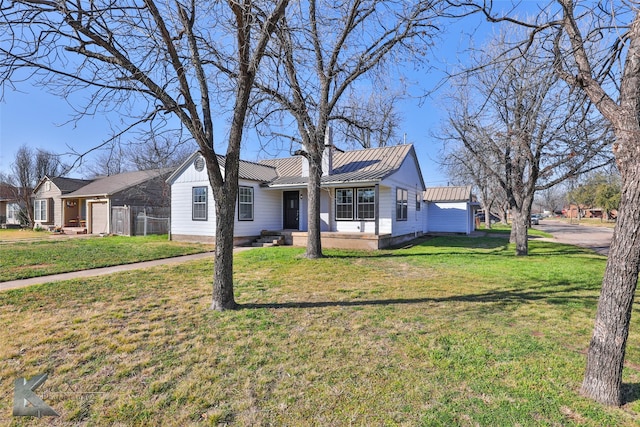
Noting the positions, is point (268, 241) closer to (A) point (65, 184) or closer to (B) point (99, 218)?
(B) point (99, 218)

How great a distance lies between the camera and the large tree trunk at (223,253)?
15.8 ft

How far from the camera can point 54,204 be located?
25.9 metres

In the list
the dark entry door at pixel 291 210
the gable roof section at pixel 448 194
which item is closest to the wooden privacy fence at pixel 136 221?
the dark entry door at pixel 291 210

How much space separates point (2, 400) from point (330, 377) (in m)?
2.69

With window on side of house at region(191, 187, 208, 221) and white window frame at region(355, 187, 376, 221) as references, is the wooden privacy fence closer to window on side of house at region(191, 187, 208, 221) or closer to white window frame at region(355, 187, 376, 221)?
window on side of house at region(191, 187, 208, 221)

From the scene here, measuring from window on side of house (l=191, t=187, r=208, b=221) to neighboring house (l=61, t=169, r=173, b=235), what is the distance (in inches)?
246

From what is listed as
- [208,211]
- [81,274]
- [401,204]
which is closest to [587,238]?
[401,204]

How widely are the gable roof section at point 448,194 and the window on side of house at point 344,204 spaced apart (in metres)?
11.3

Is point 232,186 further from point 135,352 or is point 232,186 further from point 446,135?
point 446,135

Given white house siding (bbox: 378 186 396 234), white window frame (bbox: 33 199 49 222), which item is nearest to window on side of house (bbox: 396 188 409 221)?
white house siding (bbox: 378 186 396 234)

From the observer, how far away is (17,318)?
447 centimetres

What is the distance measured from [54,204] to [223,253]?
2901 centimetres

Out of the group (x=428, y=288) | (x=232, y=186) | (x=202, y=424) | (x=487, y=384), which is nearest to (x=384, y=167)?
(x=428, y=288)

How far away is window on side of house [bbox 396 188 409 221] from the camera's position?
15133 mm
